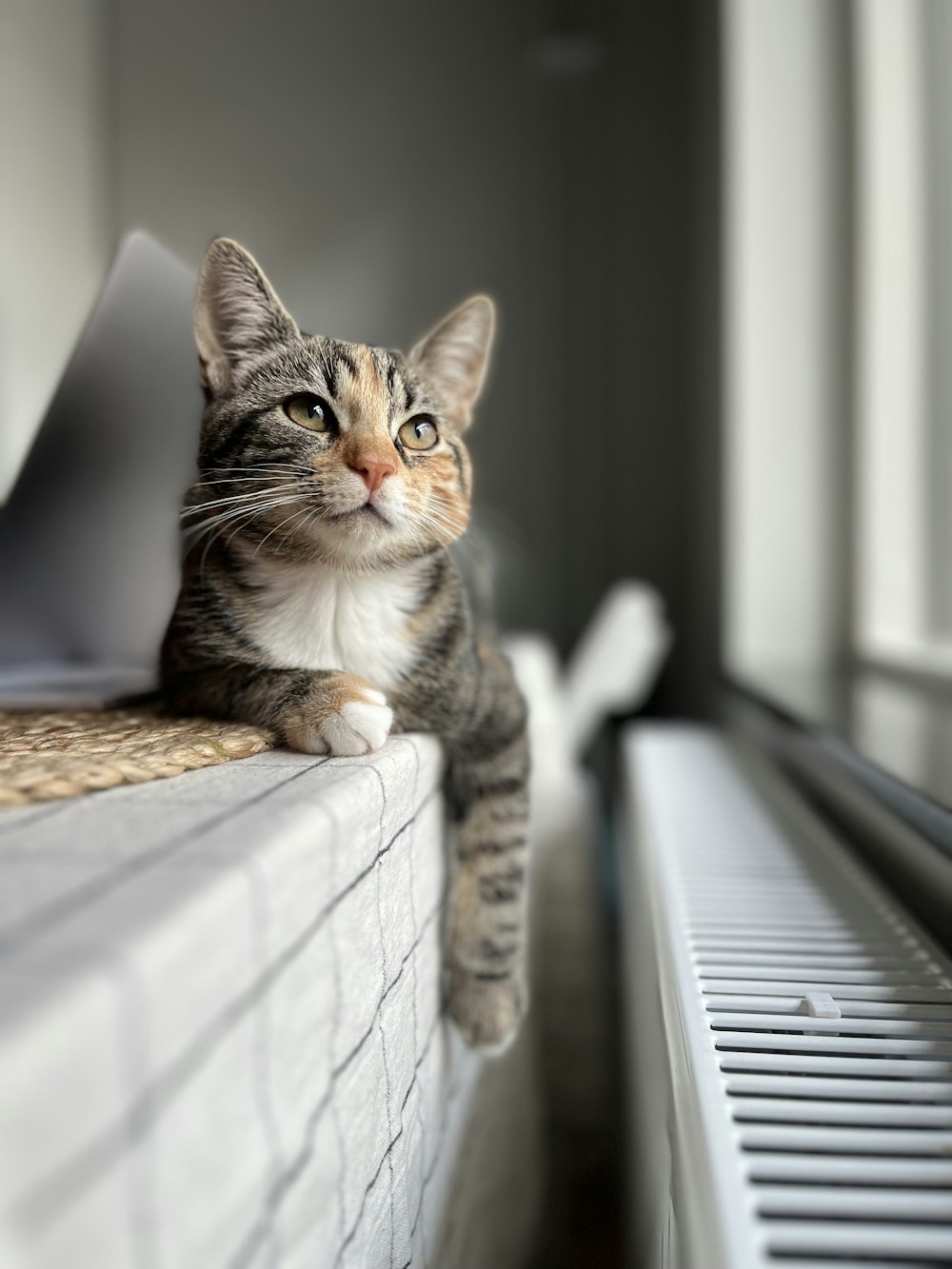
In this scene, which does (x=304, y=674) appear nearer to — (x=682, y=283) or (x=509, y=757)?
(x=509, y=757)

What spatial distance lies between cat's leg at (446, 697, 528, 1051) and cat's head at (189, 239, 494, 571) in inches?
6.7

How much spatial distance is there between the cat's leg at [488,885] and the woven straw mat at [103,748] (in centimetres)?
20

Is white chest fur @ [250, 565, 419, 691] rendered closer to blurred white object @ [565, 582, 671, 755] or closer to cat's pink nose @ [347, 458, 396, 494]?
cat's pink nose @ [347, 458, 396, 494]

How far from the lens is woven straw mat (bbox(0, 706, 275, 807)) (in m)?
0.39

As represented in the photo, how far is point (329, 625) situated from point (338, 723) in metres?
0.15

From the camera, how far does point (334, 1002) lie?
38 centimetres

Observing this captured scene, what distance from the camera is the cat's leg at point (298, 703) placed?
53cm

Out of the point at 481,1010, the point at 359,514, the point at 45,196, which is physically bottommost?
the point at 481,1010

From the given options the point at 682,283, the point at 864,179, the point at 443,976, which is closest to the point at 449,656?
the point at 443,976

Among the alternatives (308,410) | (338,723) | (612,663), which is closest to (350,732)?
(338,723)

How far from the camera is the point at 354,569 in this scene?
66 centimetres

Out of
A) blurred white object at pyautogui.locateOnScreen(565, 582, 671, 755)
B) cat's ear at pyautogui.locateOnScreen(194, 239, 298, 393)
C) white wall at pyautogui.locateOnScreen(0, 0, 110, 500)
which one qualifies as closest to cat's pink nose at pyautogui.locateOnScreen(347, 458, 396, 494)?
cat's ear at pyautogui.locateOnScreen(194, 239, 298, 393)

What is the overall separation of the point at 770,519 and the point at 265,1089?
1.65 meters

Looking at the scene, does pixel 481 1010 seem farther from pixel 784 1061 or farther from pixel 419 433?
pixel 419 433
